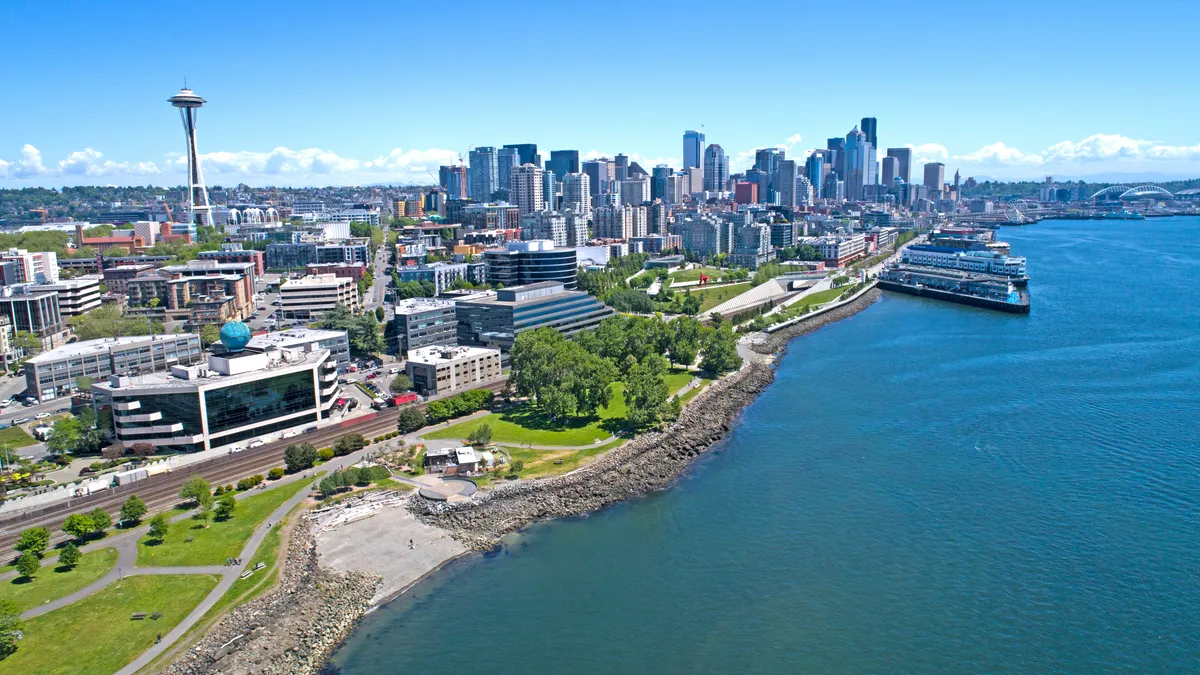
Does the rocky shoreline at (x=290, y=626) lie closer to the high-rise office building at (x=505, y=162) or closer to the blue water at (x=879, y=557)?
the blue water at (x=879, y=557)

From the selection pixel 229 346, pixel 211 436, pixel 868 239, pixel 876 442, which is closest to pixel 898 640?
pixel 876 442

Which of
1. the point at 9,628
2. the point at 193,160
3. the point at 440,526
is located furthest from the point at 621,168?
the point at 9,628

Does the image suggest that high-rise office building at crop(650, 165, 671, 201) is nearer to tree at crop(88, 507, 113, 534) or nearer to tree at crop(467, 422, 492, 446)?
tree at crop(467, 422, 492, 446)

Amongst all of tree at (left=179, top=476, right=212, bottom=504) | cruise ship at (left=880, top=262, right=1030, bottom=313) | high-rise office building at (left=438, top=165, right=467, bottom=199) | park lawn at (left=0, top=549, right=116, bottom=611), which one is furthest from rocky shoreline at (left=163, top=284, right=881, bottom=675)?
high-rise office building at (left=438, top=165, right=467, bottom=199)

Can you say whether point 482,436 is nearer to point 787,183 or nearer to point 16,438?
point 16,438

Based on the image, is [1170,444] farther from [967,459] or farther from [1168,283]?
[1168,283]

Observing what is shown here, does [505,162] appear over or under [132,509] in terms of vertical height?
over
